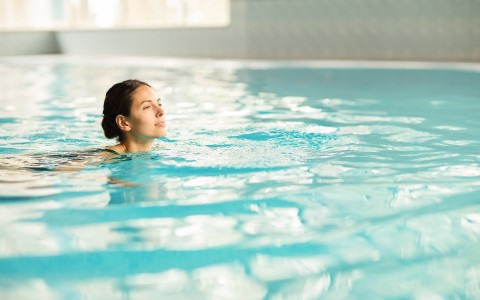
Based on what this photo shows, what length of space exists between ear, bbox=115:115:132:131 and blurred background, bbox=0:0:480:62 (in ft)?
38.5

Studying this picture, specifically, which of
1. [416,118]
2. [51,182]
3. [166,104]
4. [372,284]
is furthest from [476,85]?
[372,284]

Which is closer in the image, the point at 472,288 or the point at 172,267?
A: the point at 472,288

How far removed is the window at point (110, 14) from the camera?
63.0 ft

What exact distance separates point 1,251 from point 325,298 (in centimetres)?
107

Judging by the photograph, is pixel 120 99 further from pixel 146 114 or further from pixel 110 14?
pixel 110 14

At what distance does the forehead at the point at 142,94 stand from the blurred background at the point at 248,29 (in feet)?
38.3

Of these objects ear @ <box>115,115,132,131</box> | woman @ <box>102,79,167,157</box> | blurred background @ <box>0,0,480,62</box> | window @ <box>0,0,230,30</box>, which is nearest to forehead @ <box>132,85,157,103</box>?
woman @ <box>102,79,167,157</box>

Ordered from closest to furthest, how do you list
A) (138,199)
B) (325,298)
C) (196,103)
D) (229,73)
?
(325,298), (138,199), (196,103), (229,73)

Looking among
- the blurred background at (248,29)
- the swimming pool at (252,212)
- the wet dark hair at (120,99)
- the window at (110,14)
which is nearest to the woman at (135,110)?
the wet dark hair at (120,99)

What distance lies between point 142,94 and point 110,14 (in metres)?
17.8

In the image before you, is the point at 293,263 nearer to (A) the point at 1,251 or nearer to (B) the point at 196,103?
(A) the point at 1,251

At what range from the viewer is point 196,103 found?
7.54 metres

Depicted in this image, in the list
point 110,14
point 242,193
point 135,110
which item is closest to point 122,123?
point 135,110

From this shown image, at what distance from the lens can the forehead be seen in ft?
12.7
